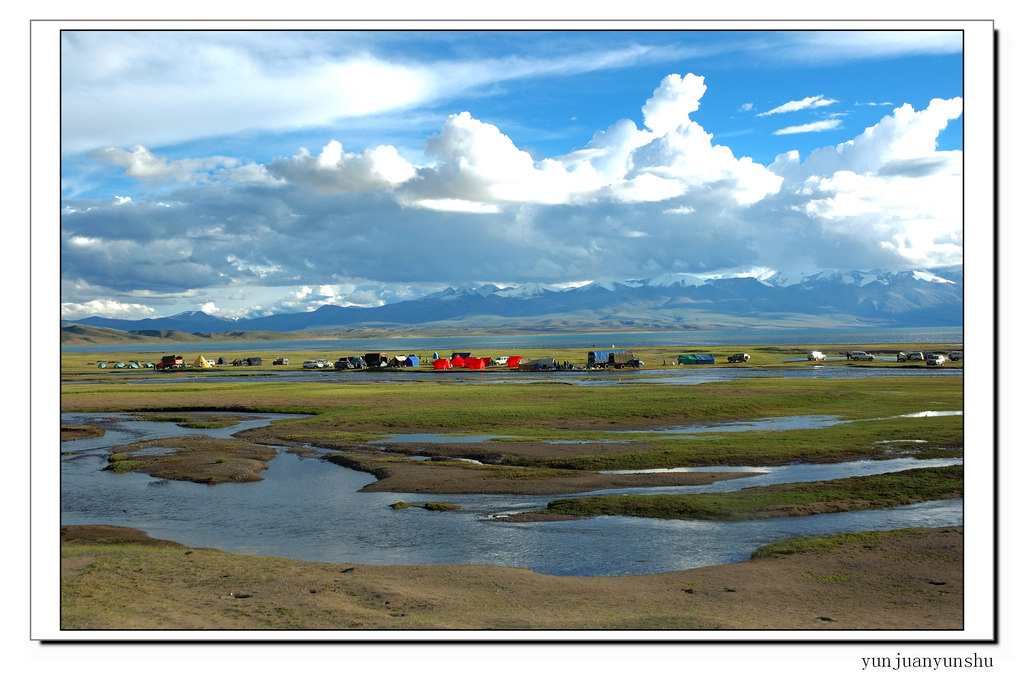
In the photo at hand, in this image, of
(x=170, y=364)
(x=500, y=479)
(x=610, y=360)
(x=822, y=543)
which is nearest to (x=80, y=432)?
(x=500, y=479)

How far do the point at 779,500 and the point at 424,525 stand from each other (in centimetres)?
1470

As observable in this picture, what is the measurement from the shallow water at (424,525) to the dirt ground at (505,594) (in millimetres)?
1520

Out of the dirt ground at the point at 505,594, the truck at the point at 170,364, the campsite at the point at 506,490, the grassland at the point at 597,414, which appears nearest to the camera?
the dirt ground at the point at 505,594

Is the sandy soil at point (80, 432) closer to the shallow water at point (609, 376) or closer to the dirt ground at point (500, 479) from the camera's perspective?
the dirt ground at point (500, 479)

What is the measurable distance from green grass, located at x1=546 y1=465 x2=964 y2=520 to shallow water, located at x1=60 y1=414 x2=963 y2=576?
0.82m

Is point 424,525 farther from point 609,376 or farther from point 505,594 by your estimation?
point 609,376

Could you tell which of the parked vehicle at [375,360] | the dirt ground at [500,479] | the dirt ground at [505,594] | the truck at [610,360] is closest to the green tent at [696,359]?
the truck at [610,360]

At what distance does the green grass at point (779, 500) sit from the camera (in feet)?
88.0

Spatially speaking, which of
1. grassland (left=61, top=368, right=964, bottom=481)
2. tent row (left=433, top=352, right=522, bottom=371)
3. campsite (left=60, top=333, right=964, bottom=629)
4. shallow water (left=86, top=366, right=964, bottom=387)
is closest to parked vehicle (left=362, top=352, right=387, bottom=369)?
tent row (left=433, top=352, right=522, bottom=371)

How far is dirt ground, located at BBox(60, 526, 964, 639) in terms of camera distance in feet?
50.1
